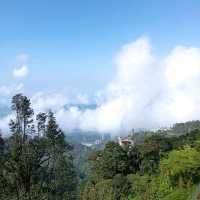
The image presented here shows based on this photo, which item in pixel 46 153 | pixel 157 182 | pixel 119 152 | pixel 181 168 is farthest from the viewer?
pixel 119 152

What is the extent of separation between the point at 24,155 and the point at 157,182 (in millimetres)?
26664

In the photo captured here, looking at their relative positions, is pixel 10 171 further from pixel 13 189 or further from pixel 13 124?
pixel 13 124

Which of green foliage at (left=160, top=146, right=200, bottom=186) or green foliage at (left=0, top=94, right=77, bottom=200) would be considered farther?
green foliage at (left=160, top=146, right=200, bottom=186)

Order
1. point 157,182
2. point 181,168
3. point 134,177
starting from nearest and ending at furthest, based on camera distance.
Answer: point 181,168 < point 157,182 < point 134,177

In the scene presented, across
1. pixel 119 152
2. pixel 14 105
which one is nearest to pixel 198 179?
pixel 14 105

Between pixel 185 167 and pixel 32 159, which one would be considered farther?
pixel 185 167

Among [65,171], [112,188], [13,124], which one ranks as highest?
[13,124]

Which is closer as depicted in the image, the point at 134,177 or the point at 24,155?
the point at 24,155

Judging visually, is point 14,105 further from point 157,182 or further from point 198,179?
point 157,182

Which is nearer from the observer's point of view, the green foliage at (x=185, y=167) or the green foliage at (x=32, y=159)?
the green foliage at (x=32, y=159)

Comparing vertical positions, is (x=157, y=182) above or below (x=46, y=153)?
below

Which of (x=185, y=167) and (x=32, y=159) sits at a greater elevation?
(x=32, y=159)

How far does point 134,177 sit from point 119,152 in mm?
10882

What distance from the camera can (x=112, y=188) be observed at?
5159 cm
